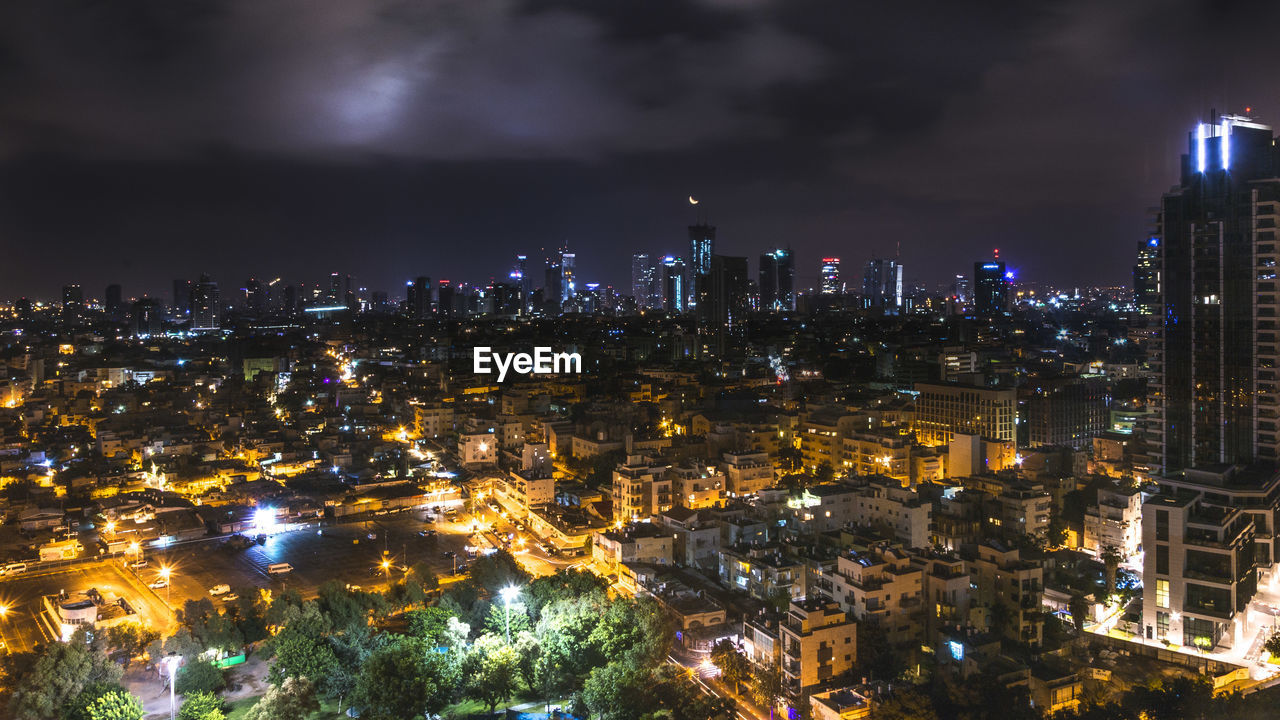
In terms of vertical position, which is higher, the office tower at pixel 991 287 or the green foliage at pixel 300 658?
the office tower at pixel 991 287

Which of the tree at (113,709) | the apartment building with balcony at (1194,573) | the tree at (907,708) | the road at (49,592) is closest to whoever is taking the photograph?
the tree at (907,708)

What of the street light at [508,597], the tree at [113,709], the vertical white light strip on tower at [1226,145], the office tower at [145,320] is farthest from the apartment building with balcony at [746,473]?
the office tower at [145,320]

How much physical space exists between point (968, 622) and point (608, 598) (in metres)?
3.17

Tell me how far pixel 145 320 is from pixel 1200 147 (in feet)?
137

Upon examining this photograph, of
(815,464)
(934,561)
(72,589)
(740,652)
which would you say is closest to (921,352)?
(815,464)

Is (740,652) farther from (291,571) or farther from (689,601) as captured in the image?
(291,571)

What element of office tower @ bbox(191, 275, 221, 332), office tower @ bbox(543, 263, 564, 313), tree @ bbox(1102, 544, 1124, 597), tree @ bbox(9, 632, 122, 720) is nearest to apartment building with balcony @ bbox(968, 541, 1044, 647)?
tree @ bbox(1102, 544, 1124, 597)

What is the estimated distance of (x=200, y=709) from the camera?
6004 millimetres

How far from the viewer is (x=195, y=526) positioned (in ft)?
36.9

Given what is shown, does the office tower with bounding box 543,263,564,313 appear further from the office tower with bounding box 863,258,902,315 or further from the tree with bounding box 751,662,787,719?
the tree with bounding box 751,662,787,719

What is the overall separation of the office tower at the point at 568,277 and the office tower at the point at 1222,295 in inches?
2034

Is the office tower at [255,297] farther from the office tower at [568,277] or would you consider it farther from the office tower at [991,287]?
the office tower at [991,287]

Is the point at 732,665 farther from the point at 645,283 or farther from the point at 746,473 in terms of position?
A: the point at 645,283

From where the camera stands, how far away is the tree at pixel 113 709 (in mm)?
5852
